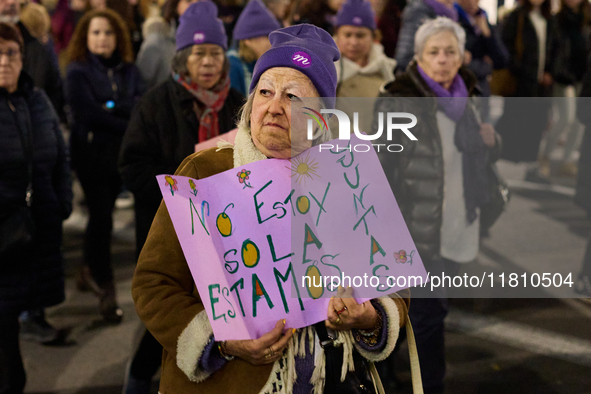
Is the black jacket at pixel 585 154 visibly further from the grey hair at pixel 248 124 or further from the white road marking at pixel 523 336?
the grey hair at pixel 248 124

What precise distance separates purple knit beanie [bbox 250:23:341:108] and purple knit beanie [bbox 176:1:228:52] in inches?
64.9

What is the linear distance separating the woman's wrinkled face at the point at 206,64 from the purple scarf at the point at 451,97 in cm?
106

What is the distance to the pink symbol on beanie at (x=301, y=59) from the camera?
1.64 m

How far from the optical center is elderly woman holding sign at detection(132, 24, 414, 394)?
64.3 inches

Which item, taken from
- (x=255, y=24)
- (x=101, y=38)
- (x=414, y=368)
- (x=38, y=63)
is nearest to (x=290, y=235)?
(x=414, y=368)

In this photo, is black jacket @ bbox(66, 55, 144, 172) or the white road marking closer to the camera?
the white road marking

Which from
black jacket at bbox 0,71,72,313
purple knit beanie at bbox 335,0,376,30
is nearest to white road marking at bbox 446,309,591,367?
purple knit beanie at bbox 335,0,376,30

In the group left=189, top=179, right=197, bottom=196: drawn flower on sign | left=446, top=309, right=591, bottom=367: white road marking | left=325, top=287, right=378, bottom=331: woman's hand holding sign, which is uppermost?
left=189, top=179, right=197, bottom=196: drawn flower on sign

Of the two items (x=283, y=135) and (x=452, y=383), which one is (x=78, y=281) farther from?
(x=283, y=135)

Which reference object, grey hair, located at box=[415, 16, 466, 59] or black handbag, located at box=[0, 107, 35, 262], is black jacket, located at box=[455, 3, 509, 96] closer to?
grey hair, located at box=[415, 16, 466, 59]

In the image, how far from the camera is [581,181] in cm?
459

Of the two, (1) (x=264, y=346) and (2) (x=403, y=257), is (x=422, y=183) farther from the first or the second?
(1) (x=264, y=346)

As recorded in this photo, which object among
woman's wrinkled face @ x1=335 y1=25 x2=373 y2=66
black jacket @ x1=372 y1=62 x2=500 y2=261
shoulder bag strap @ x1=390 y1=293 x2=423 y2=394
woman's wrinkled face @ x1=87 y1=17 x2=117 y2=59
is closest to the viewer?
shoulder bag strap @ x1=390 y1=293 x2=423 y2=394

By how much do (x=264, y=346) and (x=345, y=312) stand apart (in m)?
0.22
